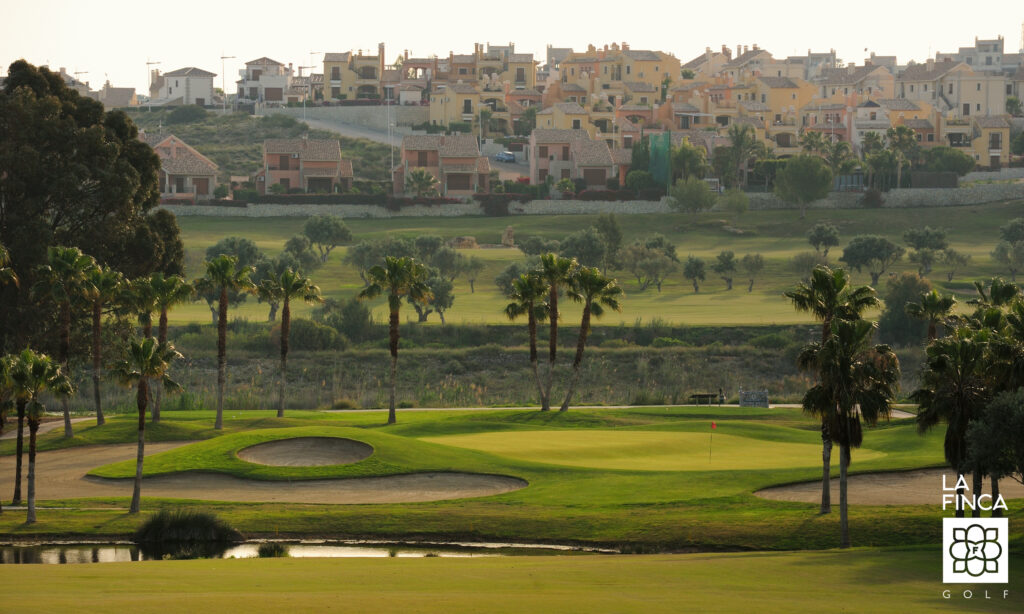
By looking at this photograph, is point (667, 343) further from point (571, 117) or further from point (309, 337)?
point (571, 117)

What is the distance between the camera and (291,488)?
46844 mm

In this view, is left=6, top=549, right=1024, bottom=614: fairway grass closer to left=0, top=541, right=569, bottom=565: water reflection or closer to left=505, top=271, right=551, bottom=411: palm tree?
left=0, top=541, right=569, bottom=565: water reflection

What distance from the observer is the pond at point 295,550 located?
37.8m

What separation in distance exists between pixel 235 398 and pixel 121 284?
42.0 feet

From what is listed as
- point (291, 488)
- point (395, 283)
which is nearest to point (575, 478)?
point (291, 488)

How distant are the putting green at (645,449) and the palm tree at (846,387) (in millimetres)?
11081

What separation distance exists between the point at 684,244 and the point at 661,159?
20969 millimetres

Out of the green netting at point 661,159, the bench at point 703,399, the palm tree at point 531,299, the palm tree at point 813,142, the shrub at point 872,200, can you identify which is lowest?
the bench at point 703,399

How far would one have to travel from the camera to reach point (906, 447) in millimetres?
52500

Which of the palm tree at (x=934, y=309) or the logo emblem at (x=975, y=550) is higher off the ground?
the palm tree at (x=934, y=309)

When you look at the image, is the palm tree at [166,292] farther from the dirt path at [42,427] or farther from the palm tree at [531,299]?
the palm tree at [531,299]

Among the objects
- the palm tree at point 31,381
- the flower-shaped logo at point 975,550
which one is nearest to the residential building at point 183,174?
the palm tree at point 31,381

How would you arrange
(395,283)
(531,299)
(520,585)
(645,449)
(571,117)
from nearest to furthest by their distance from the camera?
(520,585) → (645,449) → (395,283) → (531,299) → (571,117)

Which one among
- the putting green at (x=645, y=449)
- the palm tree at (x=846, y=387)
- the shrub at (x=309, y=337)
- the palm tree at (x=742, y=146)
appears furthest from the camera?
the palm tree at (x=742, y=146)
